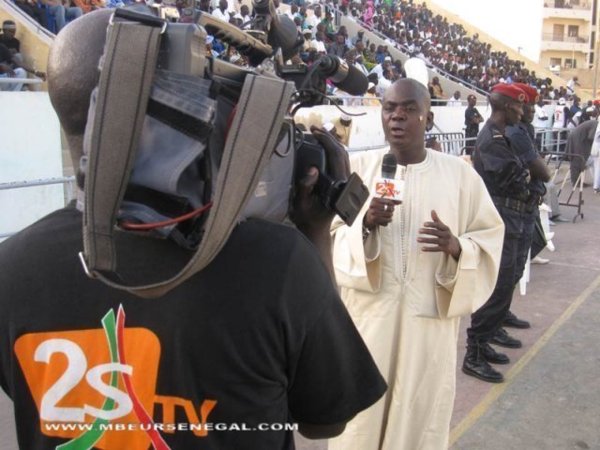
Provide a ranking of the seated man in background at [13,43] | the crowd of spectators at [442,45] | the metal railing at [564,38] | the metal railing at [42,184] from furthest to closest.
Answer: the metal railing at [564,38]
the crowd of spectators at [442,45]
the seated man in background at [13,43]
the metal railing at [42,184]

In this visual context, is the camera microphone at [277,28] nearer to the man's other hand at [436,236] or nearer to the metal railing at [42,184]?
the man's other hand at [436,236]

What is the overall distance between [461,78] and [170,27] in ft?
79.9

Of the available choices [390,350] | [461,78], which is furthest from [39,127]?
[461,78]

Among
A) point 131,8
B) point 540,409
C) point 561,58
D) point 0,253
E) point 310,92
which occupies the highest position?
point 561,58

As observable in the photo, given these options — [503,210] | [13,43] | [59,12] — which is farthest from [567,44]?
[503,210]

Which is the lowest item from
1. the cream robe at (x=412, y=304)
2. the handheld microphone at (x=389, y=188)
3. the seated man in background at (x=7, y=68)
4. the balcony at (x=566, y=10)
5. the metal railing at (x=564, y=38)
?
the cream robe at (x=412, y=304)

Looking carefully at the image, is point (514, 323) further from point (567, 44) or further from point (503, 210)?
point (567, 44)

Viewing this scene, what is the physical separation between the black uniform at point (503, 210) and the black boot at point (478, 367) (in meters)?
0.06

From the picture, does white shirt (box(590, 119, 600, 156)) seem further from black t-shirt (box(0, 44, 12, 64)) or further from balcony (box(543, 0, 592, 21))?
balcony (box(543, 0, 592, 21))

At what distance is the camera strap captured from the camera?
81 cm

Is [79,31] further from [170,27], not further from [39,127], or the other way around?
[39,127]

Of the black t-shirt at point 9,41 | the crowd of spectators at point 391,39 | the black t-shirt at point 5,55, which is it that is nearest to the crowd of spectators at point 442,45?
the crowd of spectators at point 391,39

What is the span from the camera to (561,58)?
56.5 metres

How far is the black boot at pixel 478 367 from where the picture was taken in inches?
147
